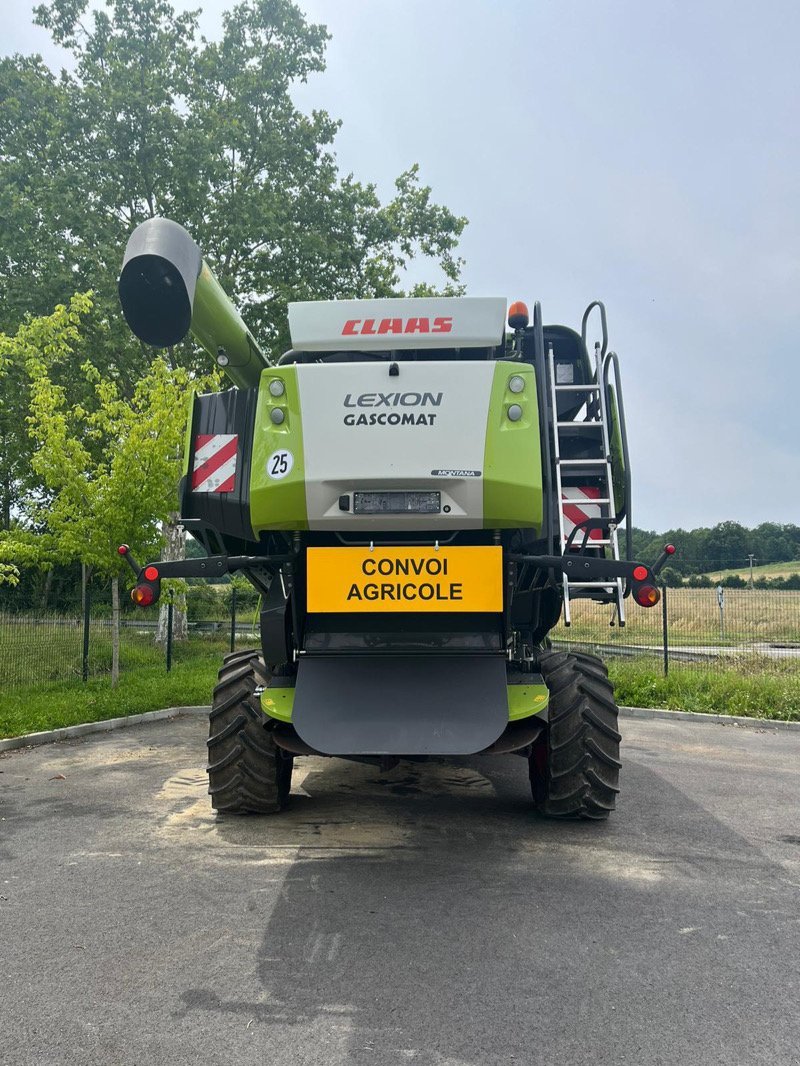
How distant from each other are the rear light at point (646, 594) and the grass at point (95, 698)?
6572 mm

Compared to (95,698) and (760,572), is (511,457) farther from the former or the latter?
(760,572)

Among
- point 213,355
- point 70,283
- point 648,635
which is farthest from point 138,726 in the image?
point 70,283

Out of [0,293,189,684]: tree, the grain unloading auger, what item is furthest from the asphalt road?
[0,293,189,684]: tree

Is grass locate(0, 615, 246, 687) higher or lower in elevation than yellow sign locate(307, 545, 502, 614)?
lower

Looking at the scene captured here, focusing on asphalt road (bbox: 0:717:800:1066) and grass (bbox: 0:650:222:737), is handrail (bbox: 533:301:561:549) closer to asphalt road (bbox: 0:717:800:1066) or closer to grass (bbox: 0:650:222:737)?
asphalt road (bbox: 0:717:800:1066)

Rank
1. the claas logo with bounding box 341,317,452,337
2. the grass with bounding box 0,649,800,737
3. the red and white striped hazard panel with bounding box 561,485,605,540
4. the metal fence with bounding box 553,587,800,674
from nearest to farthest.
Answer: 1. the claas logo with bounding box 341,317,452,337
2. the red and white striped hazard panel with bounding box 561,485,605,540
3. the grass with bounding box 0,649,800,737
4. the metal fence with bounding box 553,587,800,674

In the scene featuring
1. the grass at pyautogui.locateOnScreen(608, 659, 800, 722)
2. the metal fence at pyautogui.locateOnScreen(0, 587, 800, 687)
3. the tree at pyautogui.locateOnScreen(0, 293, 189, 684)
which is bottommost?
the grass at pyautogui.locateOnScreen(608, 659, 800, 722)

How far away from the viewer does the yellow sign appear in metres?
4.26

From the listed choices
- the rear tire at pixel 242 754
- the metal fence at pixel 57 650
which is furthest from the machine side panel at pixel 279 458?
the metal fence at pixel 57 650

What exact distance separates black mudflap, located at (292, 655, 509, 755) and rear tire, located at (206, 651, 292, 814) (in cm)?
60

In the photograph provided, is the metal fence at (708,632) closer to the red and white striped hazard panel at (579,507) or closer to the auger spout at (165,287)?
the red and white striped hazard panel at (579,507)

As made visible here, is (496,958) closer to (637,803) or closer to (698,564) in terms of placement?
(637,803)

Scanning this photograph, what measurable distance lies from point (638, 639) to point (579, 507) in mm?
10157

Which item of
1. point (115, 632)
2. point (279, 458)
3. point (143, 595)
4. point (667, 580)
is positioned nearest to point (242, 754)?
point (143, 595)
